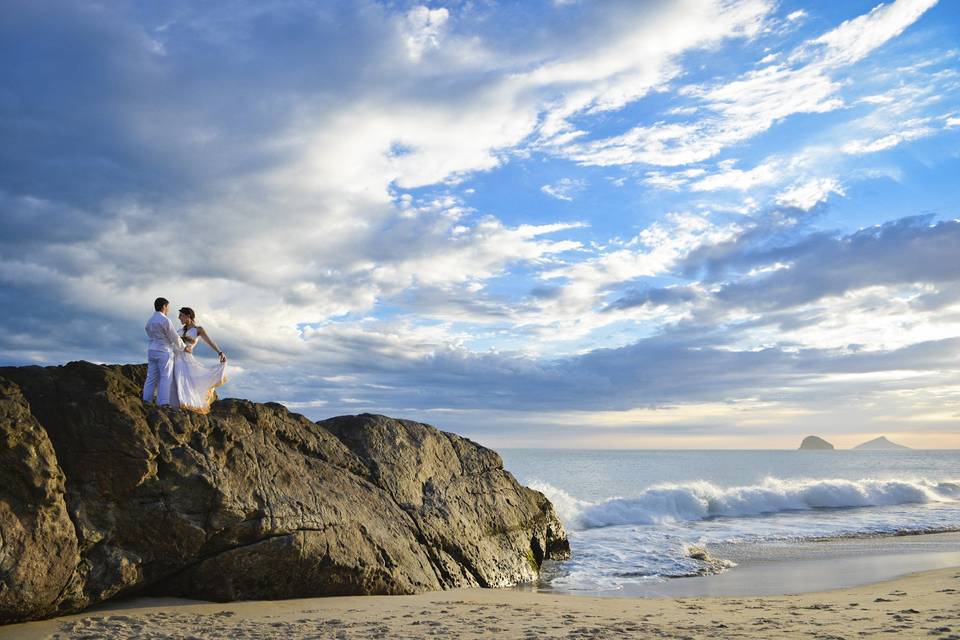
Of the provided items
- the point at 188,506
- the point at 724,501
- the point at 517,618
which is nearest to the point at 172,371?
the point at 188,506

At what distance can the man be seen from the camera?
347 inches

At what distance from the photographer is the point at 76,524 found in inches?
280

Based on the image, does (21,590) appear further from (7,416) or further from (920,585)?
(920,585)

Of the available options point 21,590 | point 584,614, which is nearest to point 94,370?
point 21,590

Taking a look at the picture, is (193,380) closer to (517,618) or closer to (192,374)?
(192,374)

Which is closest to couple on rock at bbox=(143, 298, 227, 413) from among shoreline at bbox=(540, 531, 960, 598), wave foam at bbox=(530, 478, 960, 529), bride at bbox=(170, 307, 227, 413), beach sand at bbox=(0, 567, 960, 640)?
bride at bbox=(170, 307, 227, 413)

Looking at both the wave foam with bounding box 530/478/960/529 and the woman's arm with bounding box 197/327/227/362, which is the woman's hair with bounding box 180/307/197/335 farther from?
the wave foam with bounding box 530/478/960/529

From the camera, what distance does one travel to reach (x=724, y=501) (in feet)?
84.5

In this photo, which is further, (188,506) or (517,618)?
(188,506)

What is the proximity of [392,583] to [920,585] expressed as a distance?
764 cm

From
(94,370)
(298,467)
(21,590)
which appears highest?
(94,370)

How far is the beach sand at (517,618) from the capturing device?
6.67m

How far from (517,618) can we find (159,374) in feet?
17.3

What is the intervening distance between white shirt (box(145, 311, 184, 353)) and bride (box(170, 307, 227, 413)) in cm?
22
